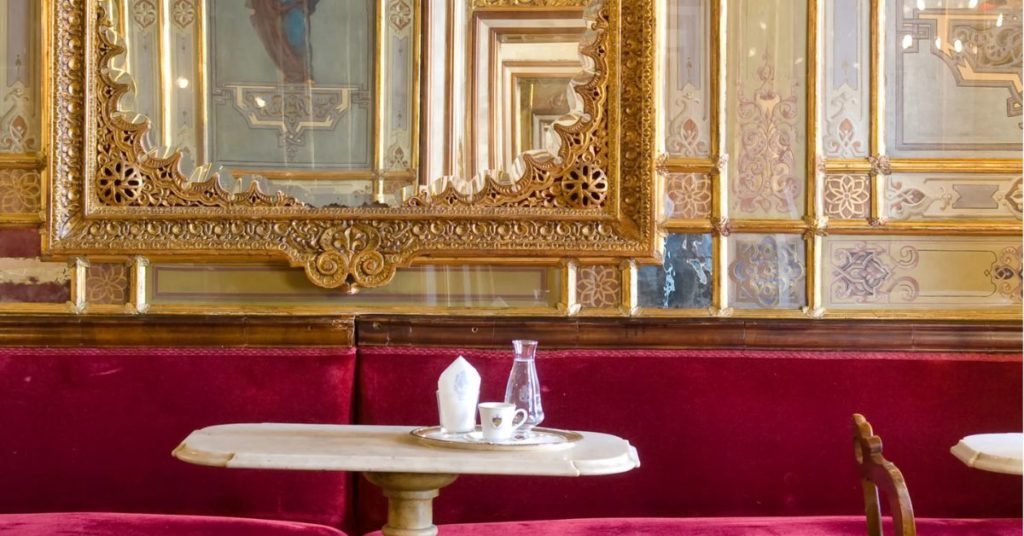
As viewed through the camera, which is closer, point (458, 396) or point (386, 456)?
point (386, 456)

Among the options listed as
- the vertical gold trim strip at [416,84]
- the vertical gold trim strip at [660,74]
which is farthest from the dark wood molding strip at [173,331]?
the vertical gold trim strip at [660,74]

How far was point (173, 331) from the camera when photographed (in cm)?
335

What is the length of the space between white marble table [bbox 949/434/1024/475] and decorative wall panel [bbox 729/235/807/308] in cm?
81

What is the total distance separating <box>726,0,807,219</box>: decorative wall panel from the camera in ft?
11.3

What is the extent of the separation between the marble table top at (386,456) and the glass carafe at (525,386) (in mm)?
123

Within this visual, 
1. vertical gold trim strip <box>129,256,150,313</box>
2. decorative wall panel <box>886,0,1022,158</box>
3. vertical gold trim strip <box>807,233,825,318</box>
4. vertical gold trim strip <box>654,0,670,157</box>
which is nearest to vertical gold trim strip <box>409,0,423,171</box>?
vertical gold trim strip <box>654,0,670,157</box>

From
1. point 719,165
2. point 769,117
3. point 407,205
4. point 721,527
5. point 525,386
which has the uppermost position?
point 769,117

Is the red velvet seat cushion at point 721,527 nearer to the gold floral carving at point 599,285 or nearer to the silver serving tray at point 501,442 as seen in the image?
the silver serving tray at point 501,442

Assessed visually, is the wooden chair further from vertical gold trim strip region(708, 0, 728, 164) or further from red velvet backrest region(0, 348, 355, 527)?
red velvet backrest region(0, 348, 355, 527)

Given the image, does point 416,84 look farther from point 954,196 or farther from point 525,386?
point 954,196

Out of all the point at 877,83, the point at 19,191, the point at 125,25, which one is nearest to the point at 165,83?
→ the point at 125,25

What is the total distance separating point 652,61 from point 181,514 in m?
1.85

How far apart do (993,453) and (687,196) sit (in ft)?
4.06

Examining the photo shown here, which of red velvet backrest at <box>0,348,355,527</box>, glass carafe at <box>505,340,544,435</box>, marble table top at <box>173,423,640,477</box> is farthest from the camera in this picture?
red velvet backrest at <box>0,348,355,527</box>
